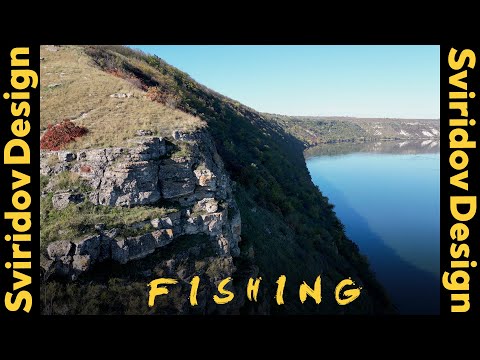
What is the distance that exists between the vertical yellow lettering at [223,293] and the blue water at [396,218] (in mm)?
19292

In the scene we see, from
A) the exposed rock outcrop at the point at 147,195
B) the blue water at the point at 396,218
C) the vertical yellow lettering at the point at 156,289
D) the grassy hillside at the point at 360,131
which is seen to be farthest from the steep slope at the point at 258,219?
the grassy hillside at the point at 360,131

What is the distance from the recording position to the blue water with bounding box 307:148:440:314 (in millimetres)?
30031

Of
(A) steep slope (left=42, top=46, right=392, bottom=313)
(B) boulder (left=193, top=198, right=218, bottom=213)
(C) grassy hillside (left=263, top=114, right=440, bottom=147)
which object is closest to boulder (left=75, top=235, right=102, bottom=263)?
(A) steep slope (left=42, top=46, right=392, bottom=313)

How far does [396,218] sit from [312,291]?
34658 mm

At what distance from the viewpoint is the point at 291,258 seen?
19562 mm

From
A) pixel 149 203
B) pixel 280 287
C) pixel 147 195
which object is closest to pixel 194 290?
pixel 149 203

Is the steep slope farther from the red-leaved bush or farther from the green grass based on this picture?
the green grass

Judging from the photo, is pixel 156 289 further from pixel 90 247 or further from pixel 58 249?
pixel 58 249

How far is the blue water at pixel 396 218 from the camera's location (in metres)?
30.0

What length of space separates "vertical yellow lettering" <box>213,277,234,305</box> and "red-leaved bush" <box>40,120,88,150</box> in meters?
10.2

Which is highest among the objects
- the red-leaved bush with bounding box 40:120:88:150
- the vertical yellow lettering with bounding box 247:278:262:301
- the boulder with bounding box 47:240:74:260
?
the red-leaved bush with bounding box 40:120:88:150

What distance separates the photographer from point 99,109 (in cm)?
1886

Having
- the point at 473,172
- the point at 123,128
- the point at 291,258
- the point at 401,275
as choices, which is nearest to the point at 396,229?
the point at 401,275

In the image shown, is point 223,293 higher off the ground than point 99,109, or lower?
lower
